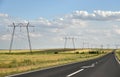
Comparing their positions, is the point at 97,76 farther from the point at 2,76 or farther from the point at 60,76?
the point at 2,76

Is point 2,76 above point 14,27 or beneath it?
beneath

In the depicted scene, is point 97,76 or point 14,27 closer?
point 97,76

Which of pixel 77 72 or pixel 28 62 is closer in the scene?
pixel 77 72

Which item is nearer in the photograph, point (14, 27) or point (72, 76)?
point (72, 76)

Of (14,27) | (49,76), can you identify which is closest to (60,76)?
(49,76)

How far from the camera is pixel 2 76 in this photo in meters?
20.7

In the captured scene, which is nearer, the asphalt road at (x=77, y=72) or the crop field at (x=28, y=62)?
the asphalt road at (x=77, y=72)

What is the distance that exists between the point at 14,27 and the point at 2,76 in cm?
6958

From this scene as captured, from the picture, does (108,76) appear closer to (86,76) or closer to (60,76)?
(86,76)

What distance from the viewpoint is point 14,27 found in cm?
8950

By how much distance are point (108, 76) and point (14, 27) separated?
71470 millimetres

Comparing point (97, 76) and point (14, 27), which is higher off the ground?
point (14, 27)

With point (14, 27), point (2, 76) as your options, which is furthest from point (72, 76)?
point (14, 27)

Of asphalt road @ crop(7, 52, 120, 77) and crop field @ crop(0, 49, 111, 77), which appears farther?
crop field @ crop(0, 49, 111, 77)
